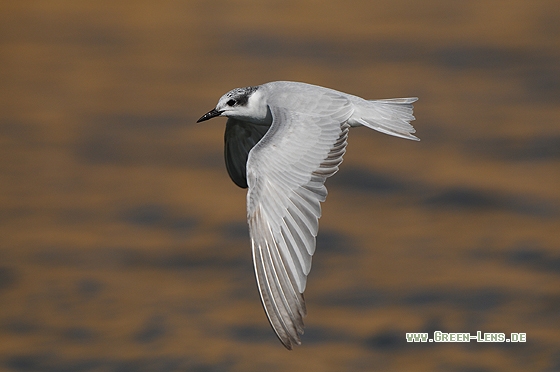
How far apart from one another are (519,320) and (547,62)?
290 inches

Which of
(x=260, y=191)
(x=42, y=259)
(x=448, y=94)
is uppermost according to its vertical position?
(x=448, y=94)

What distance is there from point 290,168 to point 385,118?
3.68ft

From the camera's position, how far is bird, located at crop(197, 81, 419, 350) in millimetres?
7305

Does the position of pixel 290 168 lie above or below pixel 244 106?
below

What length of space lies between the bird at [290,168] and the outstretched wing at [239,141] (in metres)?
0.42

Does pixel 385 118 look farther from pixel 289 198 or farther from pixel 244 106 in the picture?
pixel 289 198

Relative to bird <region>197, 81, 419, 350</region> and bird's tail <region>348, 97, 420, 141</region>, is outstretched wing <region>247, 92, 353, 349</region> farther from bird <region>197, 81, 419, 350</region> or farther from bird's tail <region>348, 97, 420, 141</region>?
bird's tail <region>348, 97, 420, 141</region>

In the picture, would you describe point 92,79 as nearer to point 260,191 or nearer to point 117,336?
point 117,336

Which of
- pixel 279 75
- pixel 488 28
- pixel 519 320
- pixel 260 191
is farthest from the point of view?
pixel 488 28

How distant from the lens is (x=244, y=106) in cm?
873


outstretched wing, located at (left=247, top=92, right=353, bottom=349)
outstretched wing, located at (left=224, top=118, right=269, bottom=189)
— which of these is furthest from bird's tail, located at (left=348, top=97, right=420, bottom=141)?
outstretched wing, located at (left=224, top=118, right=269, bottom=189)

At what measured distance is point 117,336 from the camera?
61.3 ft

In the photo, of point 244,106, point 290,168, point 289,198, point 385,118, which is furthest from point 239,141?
point 289,198

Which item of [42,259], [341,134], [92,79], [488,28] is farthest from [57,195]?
[341,134]
